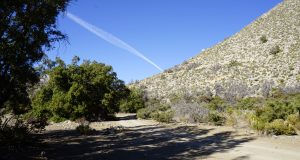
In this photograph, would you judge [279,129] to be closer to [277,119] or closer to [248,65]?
[277,119]

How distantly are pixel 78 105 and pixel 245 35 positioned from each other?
4229 centimetres

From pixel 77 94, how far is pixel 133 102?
57.4 ft

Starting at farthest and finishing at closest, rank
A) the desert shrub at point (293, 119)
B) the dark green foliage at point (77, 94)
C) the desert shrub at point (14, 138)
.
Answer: the dark green foliage at point (77, 94) → the desert shrub at point (293, 119) → the desert shrub at point (14, 138)

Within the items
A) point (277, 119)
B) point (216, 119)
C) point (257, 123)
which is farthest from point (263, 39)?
point (257, 123)

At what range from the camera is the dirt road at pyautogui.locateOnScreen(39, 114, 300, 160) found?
41.9 feet

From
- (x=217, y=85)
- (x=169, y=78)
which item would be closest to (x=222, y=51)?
(x=169, y=78)

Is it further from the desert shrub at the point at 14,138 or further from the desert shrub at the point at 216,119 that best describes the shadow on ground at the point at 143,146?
the desert shrub at the point at 216,119


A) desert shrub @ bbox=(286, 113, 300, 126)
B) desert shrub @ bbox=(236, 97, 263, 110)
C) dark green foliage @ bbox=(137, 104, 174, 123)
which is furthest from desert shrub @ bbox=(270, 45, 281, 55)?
desert shrub @ bbox=(286, 113, 300, 126)

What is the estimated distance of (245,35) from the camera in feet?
216

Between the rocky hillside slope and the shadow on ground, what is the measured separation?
24334 mm

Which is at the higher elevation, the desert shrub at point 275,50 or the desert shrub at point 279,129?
the desert shrub at point 275,50

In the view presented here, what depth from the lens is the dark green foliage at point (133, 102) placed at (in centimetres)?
4753

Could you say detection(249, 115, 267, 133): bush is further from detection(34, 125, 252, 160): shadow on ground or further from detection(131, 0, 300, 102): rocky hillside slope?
detection(131, 0, 300, 102): rocky hillside slope

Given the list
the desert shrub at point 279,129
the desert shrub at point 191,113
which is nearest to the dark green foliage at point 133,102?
the desert shrub at point 191,113
